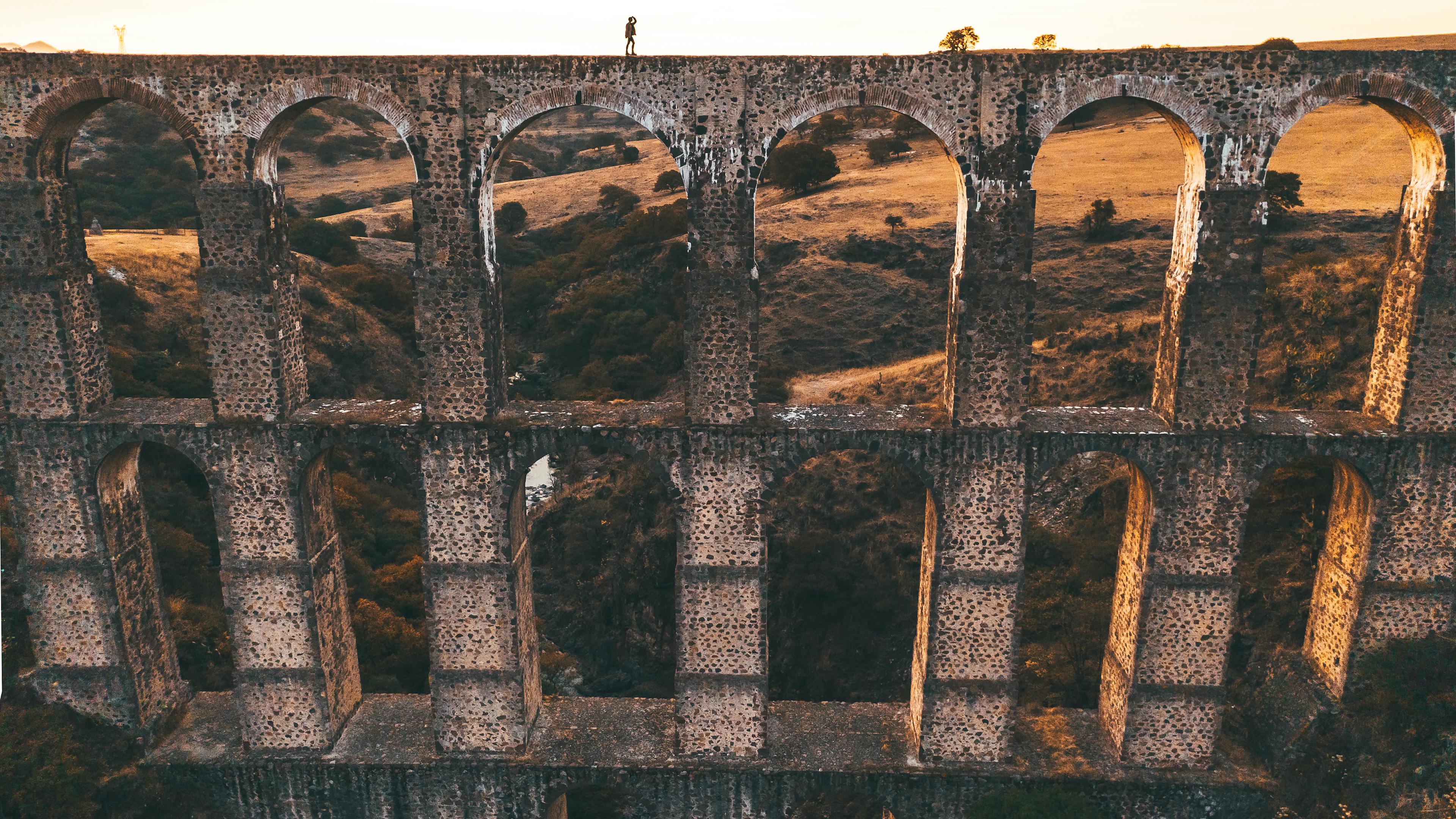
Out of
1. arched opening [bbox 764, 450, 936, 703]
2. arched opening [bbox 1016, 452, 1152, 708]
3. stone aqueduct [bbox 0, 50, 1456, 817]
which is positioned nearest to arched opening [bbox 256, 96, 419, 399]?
stone aqueduct [bbox 0, 50, 1456, 817]

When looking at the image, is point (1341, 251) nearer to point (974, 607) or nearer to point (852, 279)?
point (852, 279)

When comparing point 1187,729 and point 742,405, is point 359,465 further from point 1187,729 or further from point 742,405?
point 1187,729

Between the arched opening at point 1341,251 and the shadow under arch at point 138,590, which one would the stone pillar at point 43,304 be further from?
the arched opening at point 1341,251

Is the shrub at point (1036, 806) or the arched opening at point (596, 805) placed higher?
the shrub at point (1036, 806)

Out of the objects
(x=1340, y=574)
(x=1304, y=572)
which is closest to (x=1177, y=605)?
(x=1340, y=574)

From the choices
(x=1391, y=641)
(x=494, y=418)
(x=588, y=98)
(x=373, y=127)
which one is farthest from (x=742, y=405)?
(x=373, y=127)

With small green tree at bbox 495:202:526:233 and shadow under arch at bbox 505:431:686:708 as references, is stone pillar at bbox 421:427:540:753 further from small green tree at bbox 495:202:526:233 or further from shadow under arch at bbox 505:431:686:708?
small green tree at bbox 495:202:526:233

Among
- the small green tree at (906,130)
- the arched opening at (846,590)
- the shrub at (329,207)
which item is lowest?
the arched opening at (846,590)

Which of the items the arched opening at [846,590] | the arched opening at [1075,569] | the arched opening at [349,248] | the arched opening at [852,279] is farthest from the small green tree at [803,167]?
the arched opening at [1075,569]
